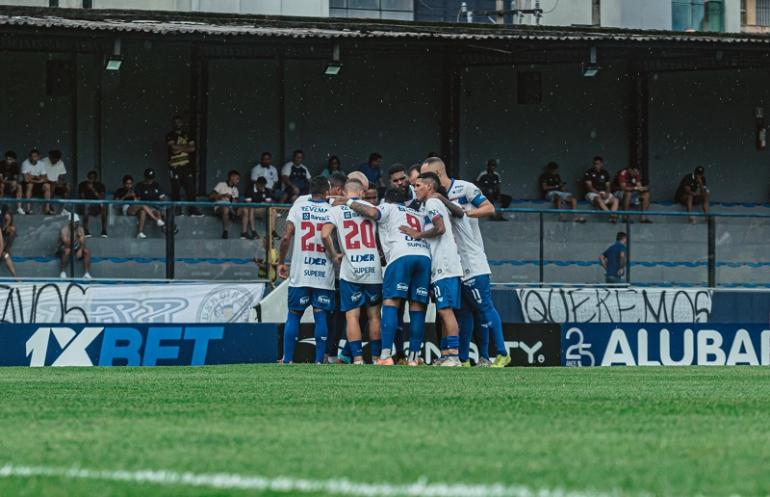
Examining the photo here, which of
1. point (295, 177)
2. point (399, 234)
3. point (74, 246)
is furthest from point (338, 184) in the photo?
point (295, 177)

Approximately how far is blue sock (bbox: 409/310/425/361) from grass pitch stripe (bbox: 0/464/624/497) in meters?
10.2

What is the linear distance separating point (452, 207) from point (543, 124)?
59.3 feet

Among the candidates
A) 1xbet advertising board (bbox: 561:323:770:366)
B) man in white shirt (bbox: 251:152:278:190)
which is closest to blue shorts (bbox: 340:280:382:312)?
1xbet advertising board (bbox: 561:323:770:366)

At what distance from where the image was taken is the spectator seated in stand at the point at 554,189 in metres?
29.6

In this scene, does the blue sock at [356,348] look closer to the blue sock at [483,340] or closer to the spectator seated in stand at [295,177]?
the blue sock at [483,340]

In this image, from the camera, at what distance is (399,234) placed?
1528cm

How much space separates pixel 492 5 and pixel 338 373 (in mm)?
26448

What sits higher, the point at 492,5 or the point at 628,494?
the point at 492,5

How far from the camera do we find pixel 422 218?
1520 centimetres

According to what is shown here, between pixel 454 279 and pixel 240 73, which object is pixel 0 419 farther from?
pixel 240 73

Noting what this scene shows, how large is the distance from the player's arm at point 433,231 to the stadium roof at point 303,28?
35.4ft

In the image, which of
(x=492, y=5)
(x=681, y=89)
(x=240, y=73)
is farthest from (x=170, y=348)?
(x=492, y=5)

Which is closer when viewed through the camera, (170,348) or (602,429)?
(602,429)

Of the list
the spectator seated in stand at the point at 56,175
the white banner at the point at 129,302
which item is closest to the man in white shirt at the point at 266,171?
the spectator seated in stand at the point at 56,175
